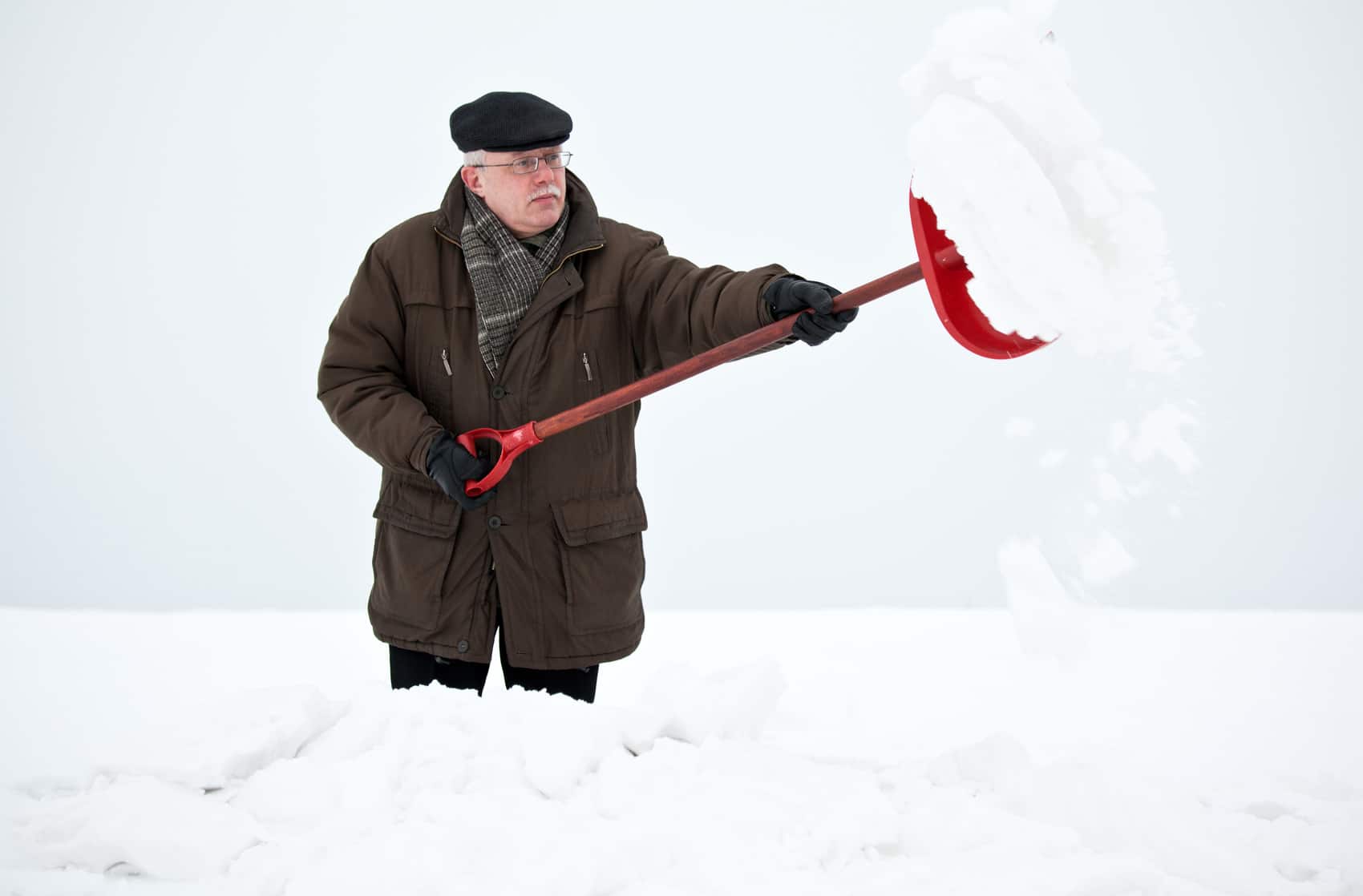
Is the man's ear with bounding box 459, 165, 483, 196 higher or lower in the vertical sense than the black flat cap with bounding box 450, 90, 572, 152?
lower

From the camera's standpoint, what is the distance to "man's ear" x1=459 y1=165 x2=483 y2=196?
90.2 inches

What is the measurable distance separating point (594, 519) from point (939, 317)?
811 millimetres

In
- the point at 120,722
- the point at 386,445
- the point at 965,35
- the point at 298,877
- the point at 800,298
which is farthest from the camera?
the point at 120,722

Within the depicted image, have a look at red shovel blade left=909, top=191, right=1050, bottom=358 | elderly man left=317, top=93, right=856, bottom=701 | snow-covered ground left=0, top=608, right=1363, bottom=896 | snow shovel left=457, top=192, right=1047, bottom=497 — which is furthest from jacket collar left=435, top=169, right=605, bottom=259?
snow-covered ground left=0, top=608, right=1363, bottom=896

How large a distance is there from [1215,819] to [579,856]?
973mm

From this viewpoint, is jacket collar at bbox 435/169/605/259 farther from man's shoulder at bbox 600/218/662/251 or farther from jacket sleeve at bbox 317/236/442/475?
jacket sleeve at bbox 317/236/442/475

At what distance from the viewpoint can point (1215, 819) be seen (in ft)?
6.01

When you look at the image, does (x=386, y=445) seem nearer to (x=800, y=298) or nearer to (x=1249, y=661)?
(x=800, y=298)

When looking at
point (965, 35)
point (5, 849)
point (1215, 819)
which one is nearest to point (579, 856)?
point (5, 849)

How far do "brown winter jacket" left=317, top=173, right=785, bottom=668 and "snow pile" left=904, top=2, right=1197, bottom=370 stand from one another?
623mm

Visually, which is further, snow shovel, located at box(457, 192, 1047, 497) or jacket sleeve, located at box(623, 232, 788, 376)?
jacket sleeve, located at box(623, 232, 788, 376)

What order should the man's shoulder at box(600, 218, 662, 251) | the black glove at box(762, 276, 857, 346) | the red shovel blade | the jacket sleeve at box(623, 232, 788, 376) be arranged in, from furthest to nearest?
the man's shoulder at box(600, 218, 662, 251)
the jacket sleeve at box(623, 232, 788, 376)
the black glove at box(762, 276, 857, 346)
the red shovel blade

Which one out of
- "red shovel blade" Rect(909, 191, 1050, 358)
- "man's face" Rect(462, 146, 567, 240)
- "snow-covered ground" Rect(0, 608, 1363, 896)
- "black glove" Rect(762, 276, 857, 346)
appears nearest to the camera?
"snow-covered ground" Rect(0, 608, 1363, 896)

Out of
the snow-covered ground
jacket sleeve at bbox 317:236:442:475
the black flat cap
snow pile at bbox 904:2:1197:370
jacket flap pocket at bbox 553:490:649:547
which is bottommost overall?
the snow-covered ground
